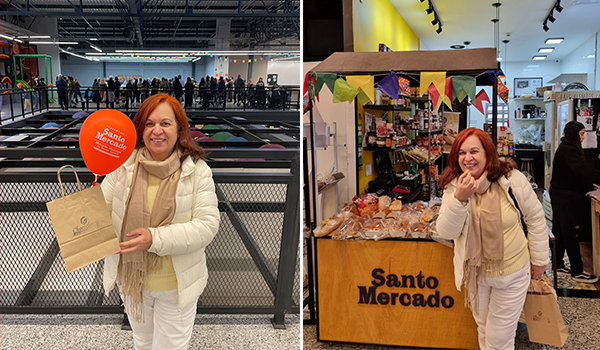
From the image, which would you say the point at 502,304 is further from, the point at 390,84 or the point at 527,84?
the point at 527,84

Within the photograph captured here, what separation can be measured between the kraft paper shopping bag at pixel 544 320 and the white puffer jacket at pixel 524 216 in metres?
0.39

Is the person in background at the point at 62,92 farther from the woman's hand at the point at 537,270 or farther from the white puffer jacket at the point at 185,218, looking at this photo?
the woman's hand at the point at 537,270

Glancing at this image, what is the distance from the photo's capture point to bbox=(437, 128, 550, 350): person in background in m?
2.10

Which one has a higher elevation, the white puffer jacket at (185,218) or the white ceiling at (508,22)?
the white ceiling at (508,22)

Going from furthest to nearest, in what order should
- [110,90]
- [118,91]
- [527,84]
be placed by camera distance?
[527,84], [110,90], [118,91]

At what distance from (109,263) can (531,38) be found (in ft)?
36.9

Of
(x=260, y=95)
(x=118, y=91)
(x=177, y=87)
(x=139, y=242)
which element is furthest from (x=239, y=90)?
(x=139, y=242)

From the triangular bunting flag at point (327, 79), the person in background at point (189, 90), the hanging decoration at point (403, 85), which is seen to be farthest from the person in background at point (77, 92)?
the triangular bunting flag at point (327, 79)

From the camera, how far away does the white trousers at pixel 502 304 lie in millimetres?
2146

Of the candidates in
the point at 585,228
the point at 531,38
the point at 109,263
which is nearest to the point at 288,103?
the point at 531,38

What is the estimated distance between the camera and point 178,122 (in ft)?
5.57

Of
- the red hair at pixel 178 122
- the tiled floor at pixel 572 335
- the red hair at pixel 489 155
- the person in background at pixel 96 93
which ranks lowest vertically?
the tiled floor at pixel 572 335

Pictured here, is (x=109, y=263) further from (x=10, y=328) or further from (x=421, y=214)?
(x=421, y=214)

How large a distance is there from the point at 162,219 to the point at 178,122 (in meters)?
0.38
